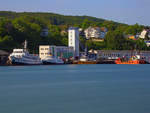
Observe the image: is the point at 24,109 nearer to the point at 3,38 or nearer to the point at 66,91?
the point at 66,91

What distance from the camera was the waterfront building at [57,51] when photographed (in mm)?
91425

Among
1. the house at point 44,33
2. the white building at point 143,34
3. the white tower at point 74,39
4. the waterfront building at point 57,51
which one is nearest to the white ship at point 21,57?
the waterfront building at point 57,51

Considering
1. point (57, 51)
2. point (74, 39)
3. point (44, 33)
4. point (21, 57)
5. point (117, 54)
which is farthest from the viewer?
point (117, 54)

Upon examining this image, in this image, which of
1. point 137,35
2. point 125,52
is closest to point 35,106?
point 125,52

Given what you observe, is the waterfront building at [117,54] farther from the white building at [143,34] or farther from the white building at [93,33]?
the white building at [143,34]

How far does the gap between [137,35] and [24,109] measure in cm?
14344

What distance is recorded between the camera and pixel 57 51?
97500 mm

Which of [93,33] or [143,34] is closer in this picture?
[93,33]

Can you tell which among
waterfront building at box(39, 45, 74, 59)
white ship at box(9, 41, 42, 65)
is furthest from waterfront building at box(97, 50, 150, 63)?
white ship at box(9, 41, 42, 65)

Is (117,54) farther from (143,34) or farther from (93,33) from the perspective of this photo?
(143,34)

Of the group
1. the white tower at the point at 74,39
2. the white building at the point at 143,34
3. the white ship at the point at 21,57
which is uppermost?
the white building at the point at 143,34

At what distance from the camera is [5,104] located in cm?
2248

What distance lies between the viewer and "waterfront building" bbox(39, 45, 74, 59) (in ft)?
300

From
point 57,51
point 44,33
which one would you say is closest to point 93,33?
point 44,33
